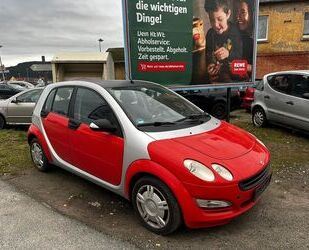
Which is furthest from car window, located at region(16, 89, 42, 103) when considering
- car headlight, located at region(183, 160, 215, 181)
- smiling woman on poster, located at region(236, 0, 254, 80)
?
car headlight, located at region(183, 160, 215, 181)

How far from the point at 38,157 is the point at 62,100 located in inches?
50.9

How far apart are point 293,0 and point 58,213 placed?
19570 mm

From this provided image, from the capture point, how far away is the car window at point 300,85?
27.6ft

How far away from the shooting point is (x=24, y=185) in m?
5.62

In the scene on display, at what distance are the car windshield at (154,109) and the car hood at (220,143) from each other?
→ 0.99 feet

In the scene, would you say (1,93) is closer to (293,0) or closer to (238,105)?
(238,105)

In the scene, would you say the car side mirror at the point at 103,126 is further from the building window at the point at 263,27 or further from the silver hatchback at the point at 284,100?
the building window at the point at 263,27

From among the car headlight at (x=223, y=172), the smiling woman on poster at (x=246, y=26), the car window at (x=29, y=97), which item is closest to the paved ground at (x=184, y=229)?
the car headlight at (x=223, y=172)

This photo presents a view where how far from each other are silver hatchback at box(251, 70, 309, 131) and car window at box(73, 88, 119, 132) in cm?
547

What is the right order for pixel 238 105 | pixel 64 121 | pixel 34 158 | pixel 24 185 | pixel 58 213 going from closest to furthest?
pixel 58 213, pixel 64 121, pixel 24 185, pixel 34 158, pixel 238 105

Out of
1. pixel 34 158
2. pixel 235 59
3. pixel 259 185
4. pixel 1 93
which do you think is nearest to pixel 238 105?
pixel 235 59

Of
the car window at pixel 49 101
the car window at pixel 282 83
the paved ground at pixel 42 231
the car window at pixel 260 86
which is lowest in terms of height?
the paved ground at pixel 42 231

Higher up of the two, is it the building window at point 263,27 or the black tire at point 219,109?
the building window at point 263,27

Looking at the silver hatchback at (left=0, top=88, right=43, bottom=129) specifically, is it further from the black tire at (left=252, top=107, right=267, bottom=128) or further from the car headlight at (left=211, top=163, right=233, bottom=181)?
the car headlight at (left=211, top=163, right=233, bottom=181)
